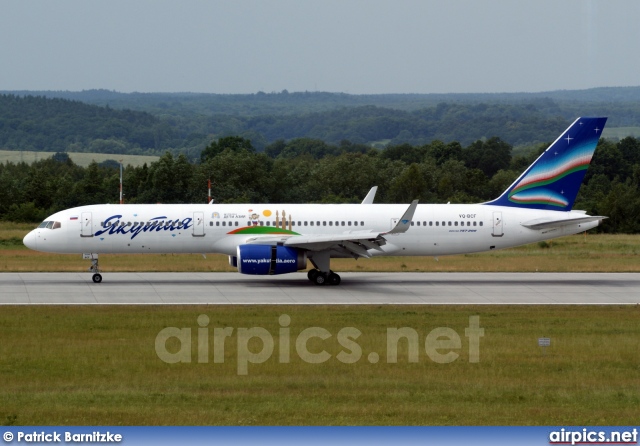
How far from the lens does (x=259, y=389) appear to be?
A: 19656mm

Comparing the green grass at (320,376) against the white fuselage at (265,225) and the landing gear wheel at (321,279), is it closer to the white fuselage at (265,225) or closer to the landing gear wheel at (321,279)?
the landing gear wheel at (321,279)

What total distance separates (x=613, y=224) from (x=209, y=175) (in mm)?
32098

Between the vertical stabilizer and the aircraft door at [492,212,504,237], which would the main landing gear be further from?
the vertical stabilizer

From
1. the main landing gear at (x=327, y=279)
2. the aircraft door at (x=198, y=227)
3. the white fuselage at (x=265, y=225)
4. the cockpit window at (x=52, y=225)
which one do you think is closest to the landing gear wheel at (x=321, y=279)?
the main landing gear at (x=327, y=279)

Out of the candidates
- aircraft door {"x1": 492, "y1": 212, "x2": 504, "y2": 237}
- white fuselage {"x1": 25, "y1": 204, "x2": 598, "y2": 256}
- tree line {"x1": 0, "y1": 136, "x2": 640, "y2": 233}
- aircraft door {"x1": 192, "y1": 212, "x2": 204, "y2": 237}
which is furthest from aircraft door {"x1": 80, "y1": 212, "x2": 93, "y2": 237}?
tree line {"x1": 0, "y1": 136, "x2": 640, "y2": 233}

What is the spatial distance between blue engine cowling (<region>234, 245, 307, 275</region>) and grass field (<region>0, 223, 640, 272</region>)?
25.7 ft

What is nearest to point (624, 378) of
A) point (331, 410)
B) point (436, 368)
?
point (436, 368)

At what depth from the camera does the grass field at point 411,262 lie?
152ft

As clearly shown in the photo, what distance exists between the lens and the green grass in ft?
56.6

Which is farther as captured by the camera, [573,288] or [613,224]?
[613,224]

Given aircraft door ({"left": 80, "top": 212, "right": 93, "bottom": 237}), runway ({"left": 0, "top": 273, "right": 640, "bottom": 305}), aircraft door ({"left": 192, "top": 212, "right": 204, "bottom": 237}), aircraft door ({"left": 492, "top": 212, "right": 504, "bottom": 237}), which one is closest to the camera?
runway ({"left": 0, "top": 273, "right": 640, "bottom": 305})

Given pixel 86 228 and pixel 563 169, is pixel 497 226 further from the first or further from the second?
pixel 86 228

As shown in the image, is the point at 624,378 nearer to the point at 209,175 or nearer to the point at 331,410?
the point at 331,410

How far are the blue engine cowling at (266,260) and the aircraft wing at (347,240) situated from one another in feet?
1.68
